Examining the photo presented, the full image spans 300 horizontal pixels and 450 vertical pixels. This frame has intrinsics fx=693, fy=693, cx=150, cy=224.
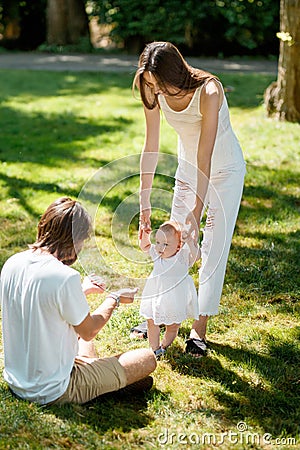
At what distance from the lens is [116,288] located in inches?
137

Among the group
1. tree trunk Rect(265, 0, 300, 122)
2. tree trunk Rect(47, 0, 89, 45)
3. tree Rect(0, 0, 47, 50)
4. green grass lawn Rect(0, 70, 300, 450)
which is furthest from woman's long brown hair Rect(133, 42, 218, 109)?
tree Rect(0, 0, 47, 50)

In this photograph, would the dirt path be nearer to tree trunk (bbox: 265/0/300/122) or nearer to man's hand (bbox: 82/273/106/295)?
tree trunk (bbox: 265/0/300/122)

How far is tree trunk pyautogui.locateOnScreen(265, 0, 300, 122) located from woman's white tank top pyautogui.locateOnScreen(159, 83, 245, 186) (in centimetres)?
513

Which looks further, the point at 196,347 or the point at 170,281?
the point at 196,347

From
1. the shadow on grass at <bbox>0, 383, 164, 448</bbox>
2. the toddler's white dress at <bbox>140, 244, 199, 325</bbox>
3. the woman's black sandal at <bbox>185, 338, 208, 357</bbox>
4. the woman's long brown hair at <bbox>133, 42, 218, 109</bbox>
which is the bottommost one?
the woman's black sandal at <bbox>185, 338, 208, 357</bbox>

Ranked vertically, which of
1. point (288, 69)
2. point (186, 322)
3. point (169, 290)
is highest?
point (288, 69)

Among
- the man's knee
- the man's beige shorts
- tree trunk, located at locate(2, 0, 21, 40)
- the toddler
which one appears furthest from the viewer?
tree trunk, located at locate(2, 0, 21, 40)

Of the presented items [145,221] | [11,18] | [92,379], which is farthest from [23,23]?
[92,379]

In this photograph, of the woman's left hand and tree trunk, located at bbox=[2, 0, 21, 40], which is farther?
tree trunk, located at bbox=[2, 0, 21, 40]

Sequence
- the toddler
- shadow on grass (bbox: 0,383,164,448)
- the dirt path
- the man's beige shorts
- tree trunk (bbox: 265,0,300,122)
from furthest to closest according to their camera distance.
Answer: the dirt path < tree trunk (bbox: 265,0,300,122) < the toddler < the man's beige shorts < shadow on grass (bbox: 0,383,164,448)

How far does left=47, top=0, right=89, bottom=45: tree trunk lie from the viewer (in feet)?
53.5

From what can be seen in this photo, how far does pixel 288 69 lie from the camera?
8.69 metres

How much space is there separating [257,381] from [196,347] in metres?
0.41

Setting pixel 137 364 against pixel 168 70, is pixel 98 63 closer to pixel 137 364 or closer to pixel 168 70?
pixel 168 70
